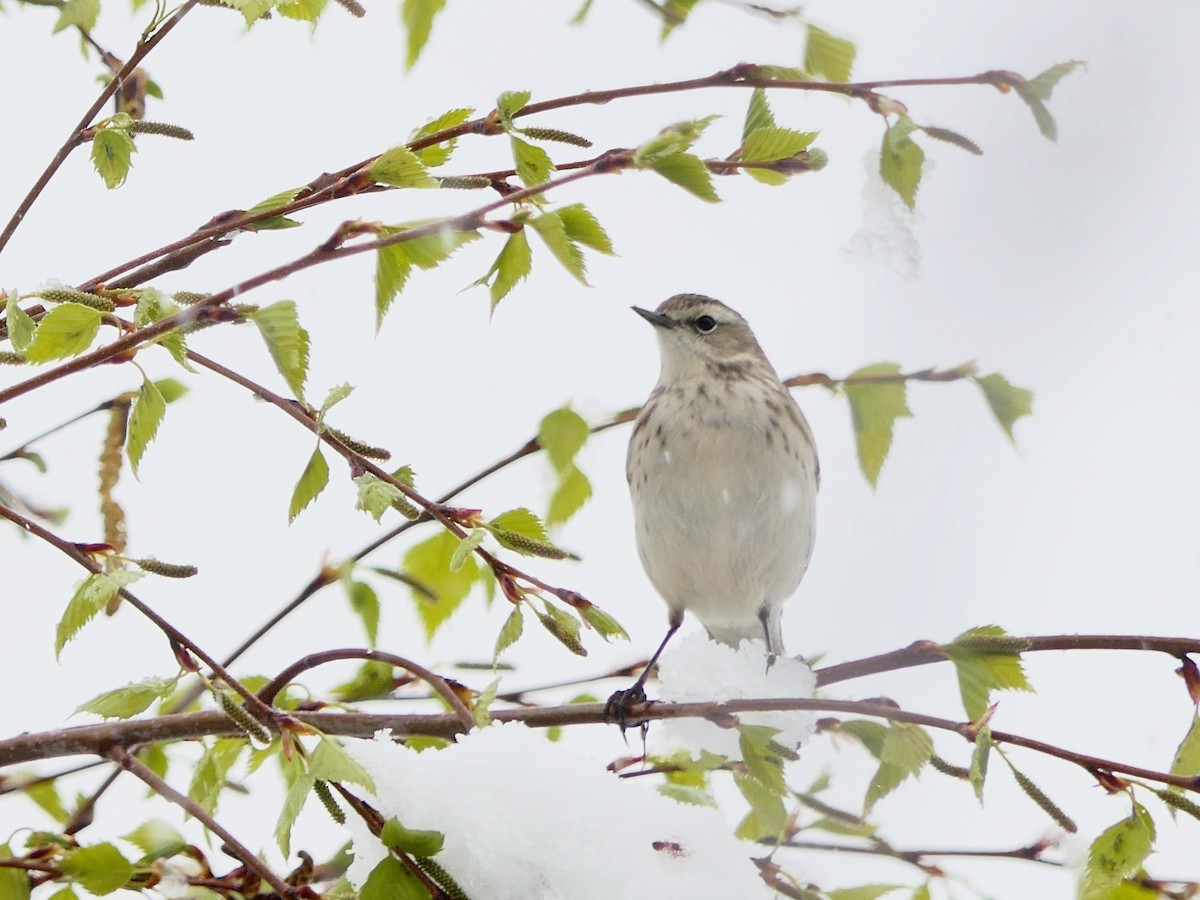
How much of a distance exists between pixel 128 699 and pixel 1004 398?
1.11 m

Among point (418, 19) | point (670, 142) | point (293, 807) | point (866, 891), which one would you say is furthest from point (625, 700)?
point (418, 19)

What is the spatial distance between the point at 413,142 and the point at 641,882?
0.77 metres

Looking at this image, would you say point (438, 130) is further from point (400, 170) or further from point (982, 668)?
point (982, 668)

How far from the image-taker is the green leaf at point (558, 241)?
1116 mm

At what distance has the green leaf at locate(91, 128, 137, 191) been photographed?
136 cm

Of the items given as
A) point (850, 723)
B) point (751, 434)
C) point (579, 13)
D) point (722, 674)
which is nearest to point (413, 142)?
point (579, 13)

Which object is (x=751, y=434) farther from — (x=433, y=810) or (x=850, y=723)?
(x=433, y=810)

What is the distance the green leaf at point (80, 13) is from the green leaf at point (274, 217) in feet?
1.74

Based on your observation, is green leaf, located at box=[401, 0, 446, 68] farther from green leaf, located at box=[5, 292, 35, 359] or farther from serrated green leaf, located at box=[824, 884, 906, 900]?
serrated green leaf, located at box=[824, 884, 906, 900]

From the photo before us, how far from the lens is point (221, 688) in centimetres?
116

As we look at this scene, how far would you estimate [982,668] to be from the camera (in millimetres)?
1182

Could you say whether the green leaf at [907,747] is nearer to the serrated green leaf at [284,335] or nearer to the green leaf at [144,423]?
the serrated green leaf at [284,335]

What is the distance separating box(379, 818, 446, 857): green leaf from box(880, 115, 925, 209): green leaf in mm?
880

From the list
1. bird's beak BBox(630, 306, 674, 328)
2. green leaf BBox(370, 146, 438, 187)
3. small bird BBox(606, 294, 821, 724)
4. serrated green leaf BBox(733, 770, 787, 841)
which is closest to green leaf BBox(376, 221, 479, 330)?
green leaf BBox(370, 146, 438, 187)
